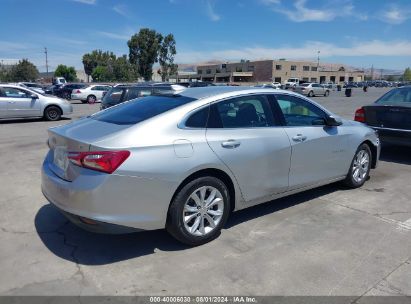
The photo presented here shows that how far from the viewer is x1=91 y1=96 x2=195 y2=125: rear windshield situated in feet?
12.8

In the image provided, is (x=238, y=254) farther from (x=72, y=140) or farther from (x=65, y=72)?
(x=65, y=72)

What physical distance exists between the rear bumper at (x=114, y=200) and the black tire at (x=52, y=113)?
1327 cm

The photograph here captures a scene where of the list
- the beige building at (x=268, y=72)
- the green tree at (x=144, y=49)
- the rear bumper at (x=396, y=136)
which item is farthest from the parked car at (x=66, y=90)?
the beige building at (x=268, y=72)

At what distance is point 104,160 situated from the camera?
10.9 feet

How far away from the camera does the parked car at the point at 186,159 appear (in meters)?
3.36

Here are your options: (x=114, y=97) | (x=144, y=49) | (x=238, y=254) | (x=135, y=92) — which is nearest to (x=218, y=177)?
(x=238, y=254)

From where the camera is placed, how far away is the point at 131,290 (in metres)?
3.13

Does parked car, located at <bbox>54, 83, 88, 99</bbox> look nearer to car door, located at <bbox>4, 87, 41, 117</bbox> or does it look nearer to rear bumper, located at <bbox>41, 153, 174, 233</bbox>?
car door, located at <bbox>4, 87, 41, 117</bbox>

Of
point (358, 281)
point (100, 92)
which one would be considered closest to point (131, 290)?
point (358, 281)

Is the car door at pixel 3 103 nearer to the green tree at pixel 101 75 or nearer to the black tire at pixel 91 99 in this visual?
the black tire at pixel 91 99

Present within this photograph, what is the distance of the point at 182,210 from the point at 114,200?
0.70m

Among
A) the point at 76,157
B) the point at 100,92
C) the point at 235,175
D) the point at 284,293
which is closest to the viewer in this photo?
the point at 284,293

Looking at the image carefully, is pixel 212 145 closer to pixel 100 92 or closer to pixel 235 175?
pixel 235 175

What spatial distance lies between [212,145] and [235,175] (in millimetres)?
455
